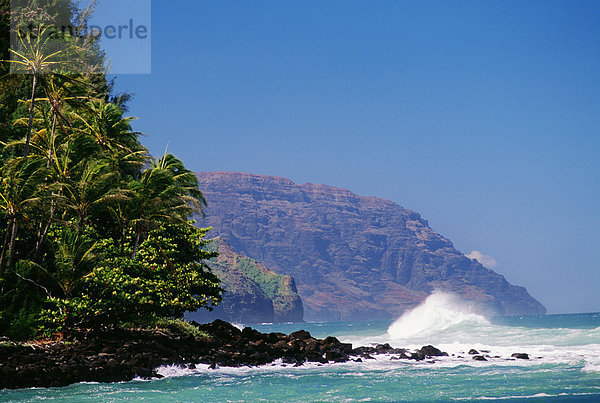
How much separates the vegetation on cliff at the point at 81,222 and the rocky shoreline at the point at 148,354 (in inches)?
59.8

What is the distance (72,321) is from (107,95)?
24048 mm

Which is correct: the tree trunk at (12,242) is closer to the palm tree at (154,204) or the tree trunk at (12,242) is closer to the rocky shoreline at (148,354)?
the rocky shoreline at (148,354)

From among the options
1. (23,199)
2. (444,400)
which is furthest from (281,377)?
(23,199)

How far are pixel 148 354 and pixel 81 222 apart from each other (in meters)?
6.57

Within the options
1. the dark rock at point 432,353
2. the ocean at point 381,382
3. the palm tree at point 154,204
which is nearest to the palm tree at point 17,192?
the palm tree at point 154,204

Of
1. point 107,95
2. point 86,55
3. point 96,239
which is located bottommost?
point 96,239

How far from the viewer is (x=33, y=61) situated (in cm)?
2478

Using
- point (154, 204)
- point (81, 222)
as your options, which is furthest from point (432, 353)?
point (81, 222)

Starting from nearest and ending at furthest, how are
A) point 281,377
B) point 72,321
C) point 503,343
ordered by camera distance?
point 281,377 < point 72,321 < point 503,343

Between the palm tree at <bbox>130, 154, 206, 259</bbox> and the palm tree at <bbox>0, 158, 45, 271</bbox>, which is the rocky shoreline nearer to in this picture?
the palm tree at <bbox>0, 158, 45, 271</bbox>

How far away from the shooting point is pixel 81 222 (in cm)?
2550

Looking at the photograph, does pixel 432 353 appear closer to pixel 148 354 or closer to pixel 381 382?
pixel 381 382

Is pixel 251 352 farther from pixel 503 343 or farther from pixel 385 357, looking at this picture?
pixel 503 343

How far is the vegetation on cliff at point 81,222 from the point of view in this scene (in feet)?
75.7
